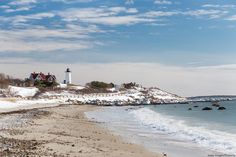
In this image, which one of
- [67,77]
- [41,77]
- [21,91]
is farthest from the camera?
[67,77]

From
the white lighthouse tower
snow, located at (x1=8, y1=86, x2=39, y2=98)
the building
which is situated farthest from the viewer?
the white lighthouse tower

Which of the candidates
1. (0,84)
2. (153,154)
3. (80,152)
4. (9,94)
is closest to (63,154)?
(80,152)

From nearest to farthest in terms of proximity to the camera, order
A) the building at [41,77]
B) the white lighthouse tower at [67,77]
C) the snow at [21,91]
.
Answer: the snow at [21,91]
the building at [41,77]
the white lighthouse tower at [67,77]

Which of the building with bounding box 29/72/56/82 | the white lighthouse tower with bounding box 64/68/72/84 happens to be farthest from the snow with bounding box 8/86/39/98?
the white lighthouse tower with bounding box 64/68/72/84

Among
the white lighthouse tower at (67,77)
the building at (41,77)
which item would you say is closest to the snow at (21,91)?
the building at (41,77)

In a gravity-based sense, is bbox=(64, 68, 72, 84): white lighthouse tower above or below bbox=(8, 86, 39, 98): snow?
above

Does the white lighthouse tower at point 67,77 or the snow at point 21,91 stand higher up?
the white lighthouse tower at point 67,77

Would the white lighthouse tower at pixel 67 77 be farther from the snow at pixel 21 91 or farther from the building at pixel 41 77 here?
the snow at pixel 21 91

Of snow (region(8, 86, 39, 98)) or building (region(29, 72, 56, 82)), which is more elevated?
building (region(29, 72, 56, 82))

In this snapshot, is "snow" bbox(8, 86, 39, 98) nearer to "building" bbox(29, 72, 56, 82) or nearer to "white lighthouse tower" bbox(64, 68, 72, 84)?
"building" bbox(29, 72, 56, 82)

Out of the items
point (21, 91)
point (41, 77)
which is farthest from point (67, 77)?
point (21, 91)

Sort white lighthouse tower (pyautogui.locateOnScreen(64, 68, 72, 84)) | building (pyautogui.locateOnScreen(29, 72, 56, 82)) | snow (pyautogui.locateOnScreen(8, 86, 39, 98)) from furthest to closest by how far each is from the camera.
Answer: white lighthouse tower (pyautogui.locateOnScreen(64, 68, 72, 84)) → building (pyautogui.locateOnScreen(29, 72, 56, 82)) → snow (pyautogui.locateOnScreen(8, 86, 39, 98))

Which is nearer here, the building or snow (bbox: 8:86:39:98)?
snow (bbox: 8:86:39:98)

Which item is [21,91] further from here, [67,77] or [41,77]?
[67,77]
